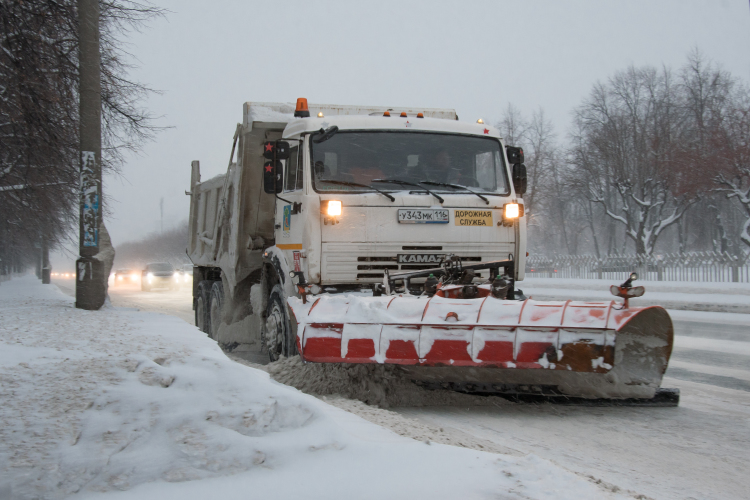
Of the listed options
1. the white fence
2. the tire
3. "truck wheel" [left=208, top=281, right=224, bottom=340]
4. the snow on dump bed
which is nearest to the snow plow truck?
"truck wheel" [left=208, top=281, right=224, bottom=340]

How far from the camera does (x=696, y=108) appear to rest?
46.1 meters

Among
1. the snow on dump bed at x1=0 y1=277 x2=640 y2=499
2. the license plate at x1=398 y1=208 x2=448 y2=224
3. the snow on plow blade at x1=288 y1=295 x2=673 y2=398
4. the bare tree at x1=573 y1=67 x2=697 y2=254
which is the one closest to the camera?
the snow on dump bed at x1=0 y1=277 x2=640 y2=499

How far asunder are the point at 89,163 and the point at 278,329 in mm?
4652

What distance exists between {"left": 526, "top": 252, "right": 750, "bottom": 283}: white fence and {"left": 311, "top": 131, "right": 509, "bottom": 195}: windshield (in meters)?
19.7

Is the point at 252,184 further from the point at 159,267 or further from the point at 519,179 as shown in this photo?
the point at 159,267

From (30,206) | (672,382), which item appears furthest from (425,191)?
(30,206)

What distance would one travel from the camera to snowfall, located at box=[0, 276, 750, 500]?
2.71 metres

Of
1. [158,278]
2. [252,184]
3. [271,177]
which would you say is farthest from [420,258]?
[158,278]

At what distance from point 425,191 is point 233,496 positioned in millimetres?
4273

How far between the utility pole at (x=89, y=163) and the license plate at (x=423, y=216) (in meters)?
5.39

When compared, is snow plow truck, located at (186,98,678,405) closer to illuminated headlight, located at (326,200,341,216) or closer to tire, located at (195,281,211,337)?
illuminated headlight, located at (326,200,341,216)

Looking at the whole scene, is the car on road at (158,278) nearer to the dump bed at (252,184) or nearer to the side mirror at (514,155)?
the dump bed at (252,184)

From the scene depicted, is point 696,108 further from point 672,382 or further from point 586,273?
point 672,382

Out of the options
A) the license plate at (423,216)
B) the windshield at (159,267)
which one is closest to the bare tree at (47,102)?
the license plate at (423,216)
